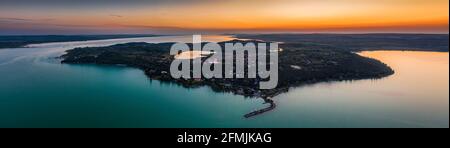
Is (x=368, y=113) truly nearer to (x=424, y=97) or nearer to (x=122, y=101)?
(x=424, y=97)

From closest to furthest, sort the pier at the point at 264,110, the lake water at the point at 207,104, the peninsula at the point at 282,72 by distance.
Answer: the lake water at the point at 207,104 → the pier at the point at 264,110 → the peninsula at the point at 282,72

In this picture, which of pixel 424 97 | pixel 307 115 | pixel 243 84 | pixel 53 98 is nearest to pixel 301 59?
pixel 243 84

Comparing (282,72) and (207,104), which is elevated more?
(282,72)

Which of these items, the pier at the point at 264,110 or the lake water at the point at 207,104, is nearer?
the lake water at the point at 207,104

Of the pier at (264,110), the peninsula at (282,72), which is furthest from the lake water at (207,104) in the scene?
the peninsula at (282,72)

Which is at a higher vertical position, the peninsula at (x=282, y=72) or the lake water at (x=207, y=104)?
the peninsula at (x=282, y=72)

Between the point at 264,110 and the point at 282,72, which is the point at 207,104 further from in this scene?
the point at 282,72

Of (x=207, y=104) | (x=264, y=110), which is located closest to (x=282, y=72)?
(x=207, y=104)

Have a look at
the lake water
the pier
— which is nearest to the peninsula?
the pier

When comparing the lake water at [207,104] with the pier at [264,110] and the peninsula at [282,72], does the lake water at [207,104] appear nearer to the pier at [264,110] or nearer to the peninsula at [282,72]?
the pier at [264,110]

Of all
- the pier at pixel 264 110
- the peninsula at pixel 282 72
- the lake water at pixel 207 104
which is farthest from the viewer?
the peninsula at pixel 282 72
